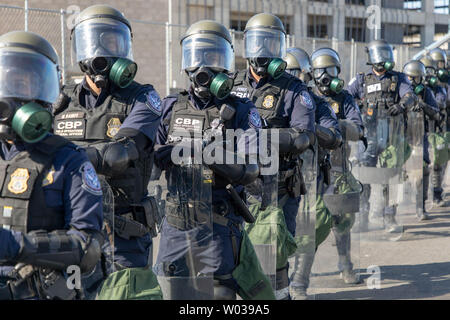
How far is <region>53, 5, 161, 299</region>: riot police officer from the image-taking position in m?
3.98

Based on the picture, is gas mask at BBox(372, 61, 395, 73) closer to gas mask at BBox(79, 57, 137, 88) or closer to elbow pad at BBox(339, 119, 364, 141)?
elbow pad at BBox(339, 119, 364, 141)

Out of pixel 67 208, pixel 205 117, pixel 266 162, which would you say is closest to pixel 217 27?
pixel 205 117

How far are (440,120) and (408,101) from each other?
11.6 feet

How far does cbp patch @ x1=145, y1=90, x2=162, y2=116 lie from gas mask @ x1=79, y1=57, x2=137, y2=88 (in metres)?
0.16

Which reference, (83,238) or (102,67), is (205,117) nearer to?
(102,67)

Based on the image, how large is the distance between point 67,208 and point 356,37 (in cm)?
2970

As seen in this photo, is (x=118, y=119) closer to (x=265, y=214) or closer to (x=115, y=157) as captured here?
(x=115, y=157)

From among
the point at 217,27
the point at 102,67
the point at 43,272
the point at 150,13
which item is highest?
the point at 150,13

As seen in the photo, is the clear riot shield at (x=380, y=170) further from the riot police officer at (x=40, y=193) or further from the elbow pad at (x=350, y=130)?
the riot police officer at (x=40, y=193)

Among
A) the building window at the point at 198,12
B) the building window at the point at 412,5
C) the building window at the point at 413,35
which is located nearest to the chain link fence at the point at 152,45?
the building window at the point at 198,12

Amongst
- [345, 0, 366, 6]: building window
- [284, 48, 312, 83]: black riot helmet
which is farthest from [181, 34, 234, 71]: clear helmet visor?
[345, 0, 366, 6]: building window

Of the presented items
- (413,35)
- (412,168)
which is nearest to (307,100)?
(412,168)

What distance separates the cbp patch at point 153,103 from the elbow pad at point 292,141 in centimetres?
130

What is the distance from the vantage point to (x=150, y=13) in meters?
21.1
